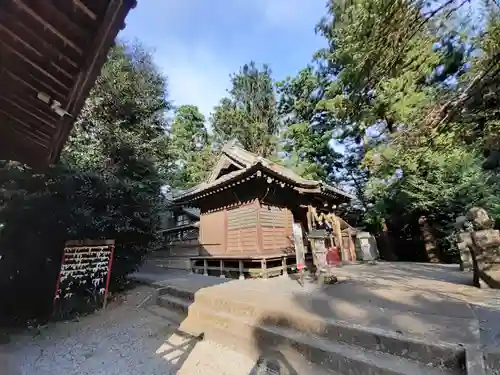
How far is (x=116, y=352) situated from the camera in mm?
4434

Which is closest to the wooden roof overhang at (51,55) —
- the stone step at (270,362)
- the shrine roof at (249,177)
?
the stone step at (270,362)

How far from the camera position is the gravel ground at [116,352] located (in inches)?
150

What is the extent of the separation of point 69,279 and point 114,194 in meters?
2.22

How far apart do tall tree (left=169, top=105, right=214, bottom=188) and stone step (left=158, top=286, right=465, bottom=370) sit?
18.4 metres

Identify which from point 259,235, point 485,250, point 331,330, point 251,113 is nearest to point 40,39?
point 331,330

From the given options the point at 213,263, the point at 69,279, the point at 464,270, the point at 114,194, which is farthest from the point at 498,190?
the point at 69,279

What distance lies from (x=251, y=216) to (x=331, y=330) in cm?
566

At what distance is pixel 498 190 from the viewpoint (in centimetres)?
1195

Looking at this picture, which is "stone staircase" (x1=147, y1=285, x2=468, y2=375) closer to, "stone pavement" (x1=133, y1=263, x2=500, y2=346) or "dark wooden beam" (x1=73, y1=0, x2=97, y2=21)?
"stone pavement" (x1=133, y1=263, x2=500, y2=346)

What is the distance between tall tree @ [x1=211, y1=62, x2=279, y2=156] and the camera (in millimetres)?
23516

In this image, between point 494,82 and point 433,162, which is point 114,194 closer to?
point 494,82

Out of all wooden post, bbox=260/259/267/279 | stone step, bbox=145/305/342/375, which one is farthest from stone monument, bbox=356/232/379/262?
stone step, bbox=145/305/342/375

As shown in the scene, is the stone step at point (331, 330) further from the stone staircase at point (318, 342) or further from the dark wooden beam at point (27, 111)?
the dark wooden beam at point (27, 111)

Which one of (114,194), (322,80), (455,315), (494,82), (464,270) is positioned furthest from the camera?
(322,80)
